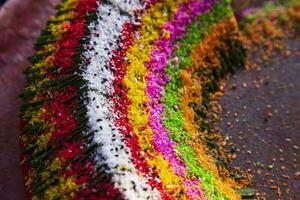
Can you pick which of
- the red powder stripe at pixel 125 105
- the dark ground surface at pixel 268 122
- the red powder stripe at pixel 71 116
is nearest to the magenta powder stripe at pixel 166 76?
the red powder stripe at pixel 125 105

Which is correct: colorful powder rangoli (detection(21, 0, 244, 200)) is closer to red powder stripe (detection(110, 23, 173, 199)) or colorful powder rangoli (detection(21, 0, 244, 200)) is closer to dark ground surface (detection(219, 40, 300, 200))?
red powder stripe (detection(110, 23, 173, 199))

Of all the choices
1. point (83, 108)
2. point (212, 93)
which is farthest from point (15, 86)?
point (212, 93)

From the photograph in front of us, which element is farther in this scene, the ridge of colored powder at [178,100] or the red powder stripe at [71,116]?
the ridge of colored powder at [178,100]

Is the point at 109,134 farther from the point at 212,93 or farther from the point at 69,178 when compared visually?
the point at 212,93

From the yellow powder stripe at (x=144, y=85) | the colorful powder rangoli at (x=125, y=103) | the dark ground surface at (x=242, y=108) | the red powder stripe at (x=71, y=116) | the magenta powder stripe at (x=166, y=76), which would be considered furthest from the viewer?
the dark ground surface at (x=242, y=108)

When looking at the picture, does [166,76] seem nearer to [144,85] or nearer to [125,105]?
[144,85]

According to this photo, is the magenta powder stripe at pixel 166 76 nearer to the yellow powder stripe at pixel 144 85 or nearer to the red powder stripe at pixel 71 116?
the yellow powder stripe at pixel 144 85
